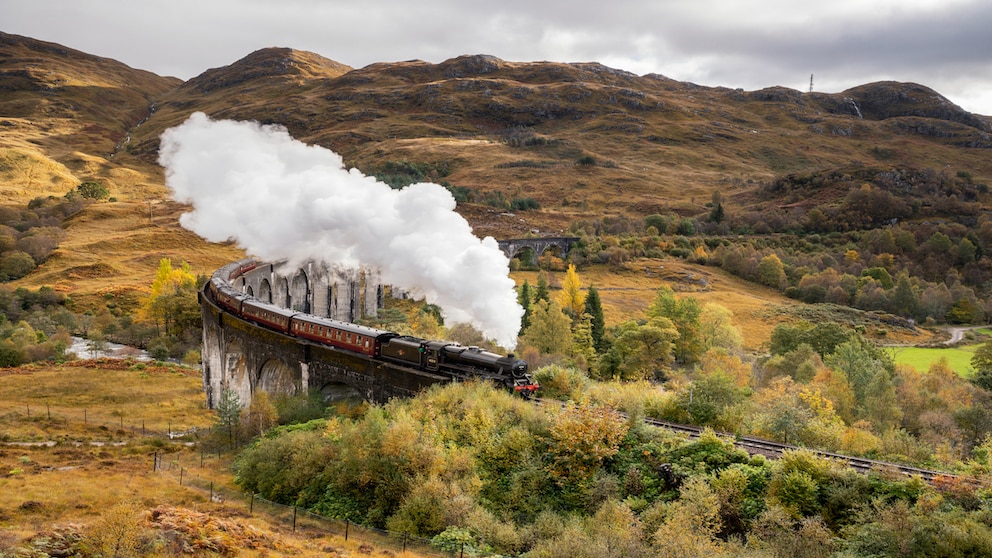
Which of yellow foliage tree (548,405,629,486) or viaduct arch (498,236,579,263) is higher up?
viaduct arch (498,236,579,263)

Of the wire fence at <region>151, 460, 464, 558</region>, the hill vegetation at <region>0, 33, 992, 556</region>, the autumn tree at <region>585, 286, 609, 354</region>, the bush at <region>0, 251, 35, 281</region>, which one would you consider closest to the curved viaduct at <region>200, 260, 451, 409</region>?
the hill vegetation at <region>0, 33, 992, 556</region>

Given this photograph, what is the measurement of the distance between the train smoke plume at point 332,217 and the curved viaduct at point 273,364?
5949 mm

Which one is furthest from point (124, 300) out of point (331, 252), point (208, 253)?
point (331, 252)

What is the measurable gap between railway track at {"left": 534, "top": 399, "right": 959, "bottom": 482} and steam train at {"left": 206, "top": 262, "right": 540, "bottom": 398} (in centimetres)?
189

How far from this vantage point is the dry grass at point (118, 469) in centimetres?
1880

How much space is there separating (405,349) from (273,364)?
13.2 metres

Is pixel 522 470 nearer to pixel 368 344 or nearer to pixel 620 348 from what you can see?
pixel 368 344

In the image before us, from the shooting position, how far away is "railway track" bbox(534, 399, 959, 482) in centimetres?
1922

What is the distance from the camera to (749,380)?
4716 cm

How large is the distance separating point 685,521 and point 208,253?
10343cm

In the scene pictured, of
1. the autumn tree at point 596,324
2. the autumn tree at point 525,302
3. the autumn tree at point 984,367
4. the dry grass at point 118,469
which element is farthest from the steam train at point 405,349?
the autumn tree at point 984,367

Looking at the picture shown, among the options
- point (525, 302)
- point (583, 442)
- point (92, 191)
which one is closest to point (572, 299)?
point (525, 302)

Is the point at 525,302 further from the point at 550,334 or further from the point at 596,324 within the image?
the point at 550,334

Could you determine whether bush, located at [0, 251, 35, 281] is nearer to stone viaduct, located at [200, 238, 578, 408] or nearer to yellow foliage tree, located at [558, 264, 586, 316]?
stone viaduct, located at [200, 238, 578, 408]
